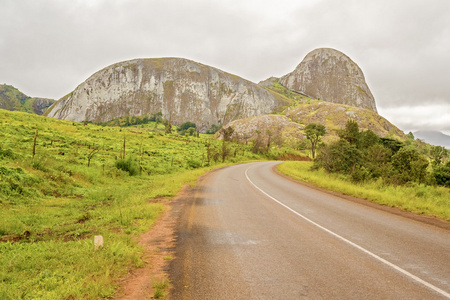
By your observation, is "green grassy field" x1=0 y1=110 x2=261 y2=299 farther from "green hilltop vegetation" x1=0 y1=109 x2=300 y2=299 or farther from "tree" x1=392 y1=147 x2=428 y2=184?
"tree" x1=392 y1=147 x2=428 y2=184

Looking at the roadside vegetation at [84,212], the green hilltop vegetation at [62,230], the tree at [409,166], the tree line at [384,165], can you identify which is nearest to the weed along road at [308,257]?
the roadside vegetation at [84,212]

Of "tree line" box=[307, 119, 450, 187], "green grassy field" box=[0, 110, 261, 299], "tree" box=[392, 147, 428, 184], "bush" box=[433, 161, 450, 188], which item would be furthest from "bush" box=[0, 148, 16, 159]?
"bush" box=[433, 161, 450, 188]

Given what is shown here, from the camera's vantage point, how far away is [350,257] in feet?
18.0

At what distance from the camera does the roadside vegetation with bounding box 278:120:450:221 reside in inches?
455

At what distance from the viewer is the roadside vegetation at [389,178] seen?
1155 cm

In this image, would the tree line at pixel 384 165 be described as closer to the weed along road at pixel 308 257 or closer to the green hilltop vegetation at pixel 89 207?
the green hilltop vegetation at pixel 89 207

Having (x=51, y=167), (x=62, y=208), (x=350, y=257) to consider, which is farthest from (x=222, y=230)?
(x=51, y=167)

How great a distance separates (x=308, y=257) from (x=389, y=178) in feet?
58.9

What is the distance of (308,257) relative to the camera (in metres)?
5.50

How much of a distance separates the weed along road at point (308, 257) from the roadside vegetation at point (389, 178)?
2.46m

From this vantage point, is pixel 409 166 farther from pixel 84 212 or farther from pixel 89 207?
pixel 84 212

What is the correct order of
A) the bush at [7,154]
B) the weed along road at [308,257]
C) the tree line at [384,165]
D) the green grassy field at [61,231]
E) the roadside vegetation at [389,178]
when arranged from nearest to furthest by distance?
the green grassy field at [61,231] < the weed along road at [308,257] < the roadside vegetation at [389,178] < the bush at [7,154] < the tree line at [384,165]

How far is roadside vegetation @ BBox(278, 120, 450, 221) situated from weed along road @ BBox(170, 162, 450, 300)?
2.46 metres

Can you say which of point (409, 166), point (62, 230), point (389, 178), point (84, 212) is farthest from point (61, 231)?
point (409, 166)
